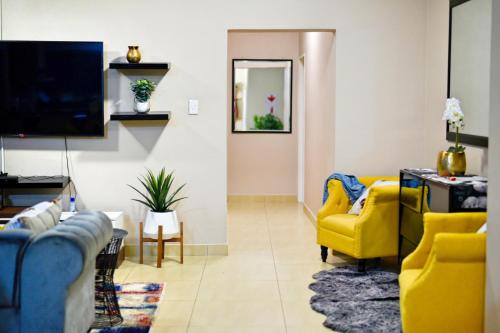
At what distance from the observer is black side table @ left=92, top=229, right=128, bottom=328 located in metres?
4.22

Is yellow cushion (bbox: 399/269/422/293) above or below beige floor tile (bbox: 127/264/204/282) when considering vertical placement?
above

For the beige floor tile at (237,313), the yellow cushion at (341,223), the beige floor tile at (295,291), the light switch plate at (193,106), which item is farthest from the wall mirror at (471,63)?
the light switch plate at (193,106)

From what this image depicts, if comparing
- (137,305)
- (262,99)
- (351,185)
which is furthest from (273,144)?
(137,305)

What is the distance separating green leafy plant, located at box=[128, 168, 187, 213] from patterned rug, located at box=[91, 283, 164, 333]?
863 millimetres

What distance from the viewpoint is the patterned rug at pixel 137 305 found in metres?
4.15

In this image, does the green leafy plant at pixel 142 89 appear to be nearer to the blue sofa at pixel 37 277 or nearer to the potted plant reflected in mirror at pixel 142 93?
the potted plant reflected in mirror at pixel 142 93

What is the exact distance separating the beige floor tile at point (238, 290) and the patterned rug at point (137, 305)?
323 millimetres

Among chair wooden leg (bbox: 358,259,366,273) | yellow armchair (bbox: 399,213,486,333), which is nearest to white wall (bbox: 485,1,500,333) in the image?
yellow armchair (bbox: 399,213,486,333)

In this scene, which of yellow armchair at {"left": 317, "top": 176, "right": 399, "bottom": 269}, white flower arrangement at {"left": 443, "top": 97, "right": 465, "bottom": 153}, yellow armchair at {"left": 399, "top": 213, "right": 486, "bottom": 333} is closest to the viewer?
yellow armchair at {"left": 399, "top": 213, "right": 486, "bottom": 333}

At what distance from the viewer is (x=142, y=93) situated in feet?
19.1

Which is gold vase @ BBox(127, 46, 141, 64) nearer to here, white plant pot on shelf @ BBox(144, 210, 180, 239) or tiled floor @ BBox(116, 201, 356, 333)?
white plant pot on shelf @ BBox(144, 210, 180, 239)

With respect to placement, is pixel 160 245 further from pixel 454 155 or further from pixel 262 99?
pixel 262 99

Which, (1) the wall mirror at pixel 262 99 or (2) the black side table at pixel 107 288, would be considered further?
(1) the wall mirror at pixel 262 99

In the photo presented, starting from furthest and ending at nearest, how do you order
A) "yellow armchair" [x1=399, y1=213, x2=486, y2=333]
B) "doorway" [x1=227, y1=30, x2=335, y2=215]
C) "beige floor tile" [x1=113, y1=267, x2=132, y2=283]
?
"doorway" [x1=227, y1=30, x2=335, y2=215] < "beige floor tile" [x1=113, y1=267, x2=132, y2=283] < "yellow armchair" [x1=399, y1=213, x2=486, y2=333]
